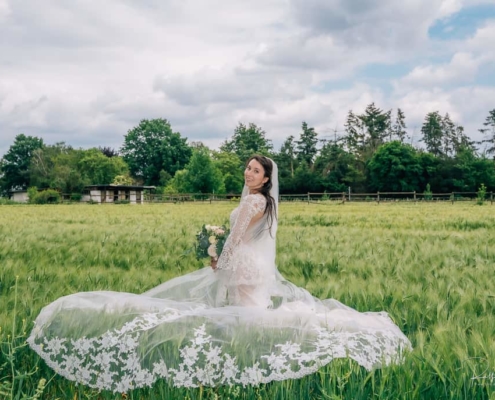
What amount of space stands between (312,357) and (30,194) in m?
62.6

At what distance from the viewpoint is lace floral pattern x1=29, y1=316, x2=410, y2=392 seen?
3180mm

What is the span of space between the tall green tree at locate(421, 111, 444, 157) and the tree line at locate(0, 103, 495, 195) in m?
0.15

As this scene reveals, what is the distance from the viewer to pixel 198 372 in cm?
321

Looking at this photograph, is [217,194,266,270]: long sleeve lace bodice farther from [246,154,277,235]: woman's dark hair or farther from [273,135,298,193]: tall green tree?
[273,135,298,193]: tall green tree

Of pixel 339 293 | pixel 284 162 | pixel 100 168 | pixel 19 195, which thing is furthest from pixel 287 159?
pixel 339 293

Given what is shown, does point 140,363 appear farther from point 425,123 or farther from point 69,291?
point 425,123

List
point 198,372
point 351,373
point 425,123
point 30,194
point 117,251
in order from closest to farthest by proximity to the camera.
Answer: point 351,373 → point 198,372 → point 117,251 → point 30,194 → point 425,123

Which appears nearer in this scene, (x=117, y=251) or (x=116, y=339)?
(x=116, y=339)

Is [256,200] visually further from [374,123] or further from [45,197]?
[374,123]

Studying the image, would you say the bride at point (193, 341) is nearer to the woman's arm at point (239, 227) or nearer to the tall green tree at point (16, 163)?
the woman's arm at point (239, 227)

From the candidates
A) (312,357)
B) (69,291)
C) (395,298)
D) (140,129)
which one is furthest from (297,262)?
(140,129)

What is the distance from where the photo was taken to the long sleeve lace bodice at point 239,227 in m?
4.74

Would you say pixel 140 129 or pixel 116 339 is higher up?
pixel 140 129

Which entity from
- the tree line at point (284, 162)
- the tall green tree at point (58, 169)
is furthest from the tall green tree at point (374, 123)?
the tall green tree at point (58, 169)
